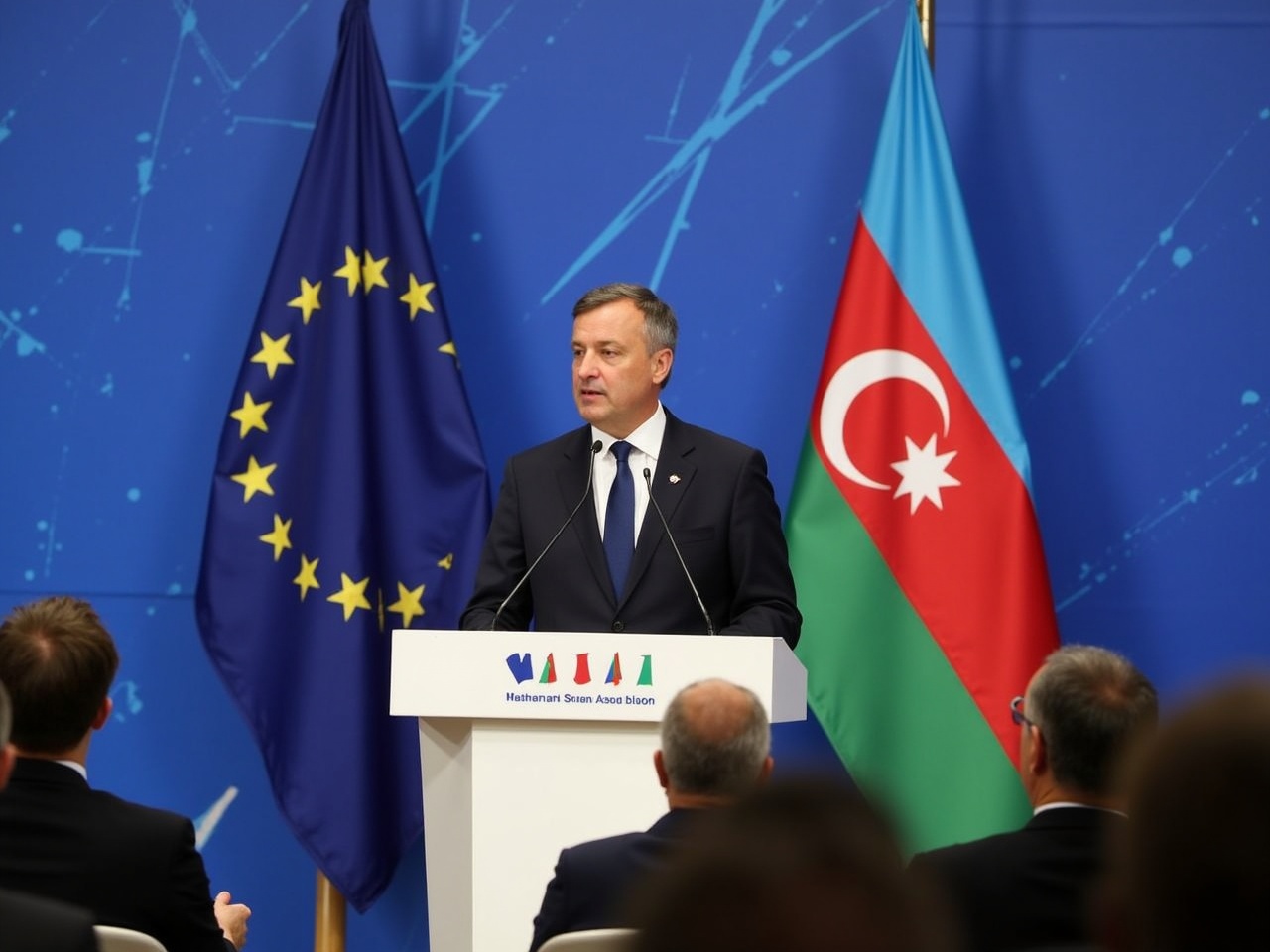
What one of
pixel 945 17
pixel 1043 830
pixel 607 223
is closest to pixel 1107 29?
pixel 945 17

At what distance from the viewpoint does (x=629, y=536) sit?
378 centimetres

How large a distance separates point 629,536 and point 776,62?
196 cm

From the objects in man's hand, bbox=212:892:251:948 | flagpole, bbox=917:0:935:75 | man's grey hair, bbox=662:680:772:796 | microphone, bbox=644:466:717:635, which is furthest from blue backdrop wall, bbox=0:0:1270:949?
man's grey hair, bbox=662:680:772:796

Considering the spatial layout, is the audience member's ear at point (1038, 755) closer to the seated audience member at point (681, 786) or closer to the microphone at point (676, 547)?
the seated audience member at point (681, 786)

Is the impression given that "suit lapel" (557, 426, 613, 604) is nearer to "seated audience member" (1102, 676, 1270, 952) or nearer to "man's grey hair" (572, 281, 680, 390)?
"man's grey hair" (572, 281, 680, 390)

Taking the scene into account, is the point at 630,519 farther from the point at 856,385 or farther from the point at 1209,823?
the point at 1209,823

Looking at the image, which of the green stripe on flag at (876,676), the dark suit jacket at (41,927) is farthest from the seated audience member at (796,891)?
the green stripe on flag at (876,676)

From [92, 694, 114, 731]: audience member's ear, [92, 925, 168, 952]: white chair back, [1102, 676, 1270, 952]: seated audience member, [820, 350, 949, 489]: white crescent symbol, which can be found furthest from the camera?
[820, 350, 949, 489]: white crescent symbol

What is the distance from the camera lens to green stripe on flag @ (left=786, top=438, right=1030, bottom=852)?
450 cm

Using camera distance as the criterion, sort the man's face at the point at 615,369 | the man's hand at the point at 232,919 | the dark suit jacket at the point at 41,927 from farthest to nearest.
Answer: the man's face at the point at 615,369, the man's hand at the point at 232,919, the dark suit jacket at the point at 41,927

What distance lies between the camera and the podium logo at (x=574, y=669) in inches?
120

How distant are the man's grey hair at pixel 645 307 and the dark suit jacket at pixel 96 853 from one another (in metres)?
1.94

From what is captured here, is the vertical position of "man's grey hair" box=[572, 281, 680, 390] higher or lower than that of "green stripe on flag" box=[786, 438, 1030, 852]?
higher

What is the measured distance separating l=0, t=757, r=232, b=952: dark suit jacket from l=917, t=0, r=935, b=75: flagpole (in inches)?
136
